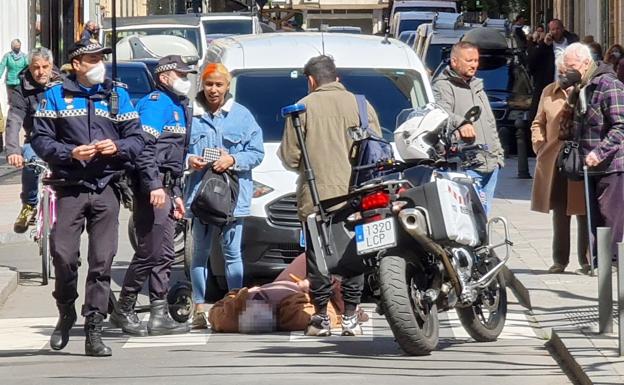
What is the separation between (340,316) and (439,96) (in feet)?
7.69

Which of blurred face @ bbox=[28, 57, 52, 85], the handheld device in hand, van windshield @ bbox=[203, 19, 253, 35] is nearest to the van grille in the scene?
the handheld device in hand

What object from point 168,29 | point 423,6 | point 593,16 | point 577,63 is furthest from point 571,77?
point 423,6

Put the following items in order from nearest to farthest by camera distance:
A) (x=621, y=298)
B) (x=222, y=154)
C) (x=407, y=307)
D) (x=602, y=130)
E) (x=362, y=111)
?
(x=621, y=298), (x=407, y=307), (x=362, y=111), (x=222, y=154), (x=602, y=130)

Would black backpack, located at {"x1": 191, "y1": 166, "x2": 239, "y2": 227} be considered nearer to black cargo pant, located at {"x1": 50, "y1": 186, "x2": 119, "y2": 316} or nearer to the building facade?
black cargo pant, located at {"x1": 50, "y1": 186, "x2": 119, "y2": 316}

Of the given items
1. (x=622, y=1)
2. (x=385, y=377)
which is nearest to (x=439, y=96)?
(x=385, y=377)

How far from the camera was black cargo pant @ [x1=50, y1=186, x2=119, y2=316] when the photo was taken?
33.7 feet

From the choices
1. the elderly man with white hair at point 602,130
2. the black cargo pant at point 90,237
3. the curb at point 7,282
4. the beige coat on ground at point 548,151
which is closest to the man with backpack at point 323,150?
the black cargo pant at point 90,237

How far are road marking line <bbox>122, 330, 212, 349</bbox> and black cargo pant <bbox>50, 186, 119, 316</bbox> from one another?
0.65 meters

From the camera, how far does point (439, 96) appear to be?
42.8 ft

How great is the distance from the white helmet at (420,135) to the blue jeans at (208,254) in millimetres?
1515

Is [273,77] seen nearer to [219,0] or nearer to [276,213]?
[276,213]

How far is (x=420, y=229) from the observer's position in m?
10.1

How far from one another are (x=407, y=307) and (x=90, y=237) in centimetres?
197

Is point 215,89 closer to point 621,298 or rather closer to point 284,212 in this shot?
point 284,212
